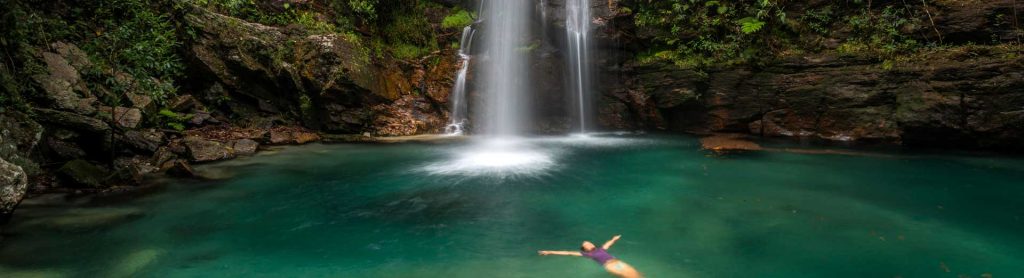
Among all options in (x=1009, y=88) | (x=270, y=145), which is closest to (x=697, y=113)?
(x=1009, y=88)

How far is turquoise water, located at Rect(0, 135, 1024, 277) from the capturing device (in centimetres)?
358

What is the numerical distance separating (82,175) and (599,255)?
6.44 meters

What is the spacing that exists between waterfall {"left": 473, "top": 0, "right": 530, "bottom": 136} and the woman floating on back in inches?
357

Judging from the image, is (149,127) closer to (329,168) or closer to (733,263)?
(329,168)

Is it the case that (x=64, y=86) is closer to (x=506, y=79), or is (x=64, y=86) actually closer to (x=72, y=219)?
(x=72, y=219)

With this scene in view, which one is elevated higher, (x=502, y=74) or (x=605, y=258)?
(x=502, y=74)

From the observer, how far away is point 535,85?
43.3 ft

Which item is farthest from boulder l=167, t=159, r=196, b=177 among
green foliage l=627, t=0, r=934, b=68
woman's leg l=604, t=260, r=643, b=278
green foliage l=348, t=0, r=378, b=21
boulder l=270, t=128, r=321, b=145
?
green foliage l=627, t=0, r=934, b=68

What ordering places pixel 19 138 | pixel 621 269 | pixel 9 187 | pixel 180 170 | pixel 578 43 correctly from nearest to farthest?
pixel 621 269, pixel 9 187, pixel 19 138, pixel 180 170, pixel 578 43

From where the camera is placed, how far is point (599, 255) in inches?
148

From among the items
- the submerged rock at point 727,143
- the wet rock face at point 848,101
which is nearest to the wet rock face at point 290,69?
the wet rock face at point 848,101

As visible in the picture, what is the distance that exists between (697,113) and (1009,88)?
548 centimetres

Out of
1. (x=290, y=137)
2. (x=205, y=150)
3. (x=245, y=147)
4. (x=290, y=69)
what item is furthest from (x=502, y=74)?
(x=205, y=150)

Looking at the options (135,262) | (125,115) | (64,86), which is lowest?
(135,262)
